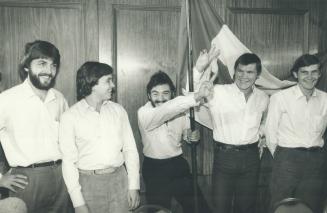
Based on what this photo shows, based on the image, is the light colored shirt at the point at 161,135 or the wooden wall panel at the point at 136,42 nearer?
the light colored shirt at the point at 161,135

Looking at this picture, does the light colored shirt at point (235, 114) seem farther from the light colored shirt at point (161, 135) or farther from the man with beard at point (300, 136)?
the light colored shirt at point (161, 135)

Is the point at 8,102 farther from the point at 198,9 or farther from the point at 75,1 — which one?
the point at 198,9

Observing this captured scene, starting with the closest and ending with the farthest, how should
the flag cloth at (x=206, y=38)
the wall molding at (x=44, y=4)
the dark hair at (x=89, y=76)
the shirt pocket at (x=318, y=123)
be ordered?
1. the dark hair at (x=89, y=76)
2. the flag cloth at (x=206, y=38)
3. the shirt pocket at (x=318, y=123)
4. the wall molding at (x=44, y=4)

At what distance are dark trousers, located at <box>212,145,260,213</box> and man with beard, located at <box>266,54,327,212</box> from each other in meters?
0.24

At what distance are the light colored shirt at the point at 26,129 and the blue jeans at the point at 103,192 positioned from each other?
36cm

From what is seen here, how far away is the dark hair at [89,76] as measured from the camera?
7.08ft

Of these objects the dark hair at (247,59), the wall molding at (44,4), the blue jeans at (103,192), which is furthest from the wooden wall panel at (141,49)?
the blue jeans at (103,192)

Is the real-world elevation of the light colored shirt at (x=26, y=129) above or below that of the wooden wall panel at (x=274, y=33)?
below

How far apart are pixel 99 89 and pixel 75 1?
1.27 m

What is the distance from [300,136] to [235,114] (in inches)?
22.9

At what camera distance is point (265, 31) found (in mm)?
3438

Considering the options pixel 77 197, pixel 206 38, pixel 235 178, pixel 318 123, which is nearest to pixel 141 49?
pixel 206 38

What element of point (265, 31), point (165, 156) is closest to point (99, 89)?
point (165, 156)

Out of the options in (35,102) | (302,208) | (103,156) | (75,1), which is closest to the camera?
(302,208)
